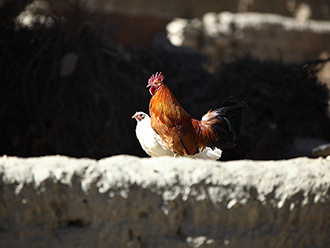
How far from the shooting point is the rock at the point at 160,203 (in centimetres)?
141

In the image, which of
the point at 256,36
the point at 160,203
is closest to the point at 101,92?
the point at 160,203

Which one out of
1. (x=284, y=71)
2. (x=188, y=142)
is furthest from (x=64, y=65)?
(x=284, y=71)

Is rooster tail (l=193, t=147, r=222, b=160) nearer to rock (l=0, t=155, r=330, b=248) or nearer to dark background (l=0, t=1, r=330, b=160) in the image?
rock (l=0, t=155, r=330, b=248)

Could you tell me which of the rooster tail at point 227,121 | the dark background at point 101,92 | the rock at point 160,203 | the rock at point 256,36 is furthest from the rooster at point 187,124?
the rock at point 256,36

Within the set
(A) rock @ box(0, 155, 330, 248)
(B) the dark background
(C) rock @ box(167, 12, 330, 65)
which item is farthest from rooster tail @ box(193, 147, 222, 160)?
(C) rock @ box(167, 12, 330, 65)

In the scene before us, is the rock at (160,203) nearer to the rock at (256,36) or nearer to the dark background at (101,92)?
the dark background at (101,92)

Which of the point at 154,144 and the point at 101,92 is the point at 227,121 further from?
the point at 101,92

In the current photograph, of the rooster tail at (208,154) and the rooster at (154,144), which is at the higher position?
the rooster at (154,144)

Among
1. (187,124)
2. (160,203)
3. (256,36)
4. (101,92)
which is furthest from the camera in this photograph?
(256,36)

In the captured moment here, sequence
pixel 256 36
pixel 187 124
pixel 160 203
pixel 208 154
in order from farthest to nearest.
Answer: pixel 256 36
pixel 208 154
pixel 187 124
pixel 160 203

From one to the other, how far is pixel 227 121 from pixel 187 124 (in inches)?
15.9

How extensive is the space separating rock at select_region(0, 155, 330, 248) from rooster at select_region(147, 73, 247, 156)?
713 mm

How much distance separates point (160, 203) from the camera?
1.49 meters

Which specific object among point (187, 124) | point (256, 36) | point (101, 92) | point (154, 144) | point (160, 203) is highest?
point (256, 36)
